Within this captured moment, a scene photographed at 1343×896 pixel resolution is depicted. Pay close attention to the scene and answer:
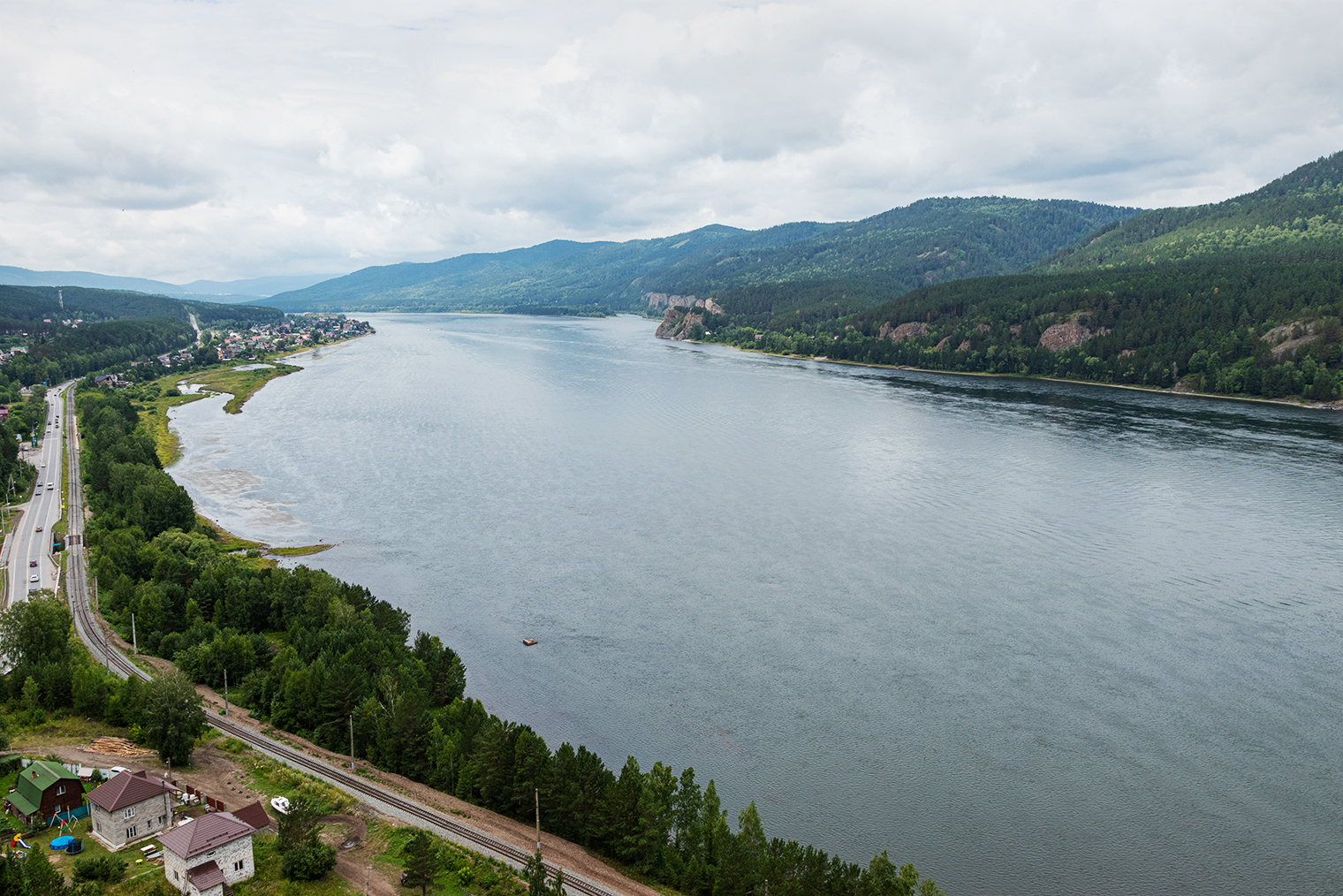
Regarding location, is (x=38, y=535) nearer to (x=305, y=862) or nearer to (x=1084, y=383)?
(x=305, y=862)

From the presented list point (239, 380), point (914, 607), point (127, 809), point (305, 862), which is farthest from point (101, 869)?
point (239, 380)

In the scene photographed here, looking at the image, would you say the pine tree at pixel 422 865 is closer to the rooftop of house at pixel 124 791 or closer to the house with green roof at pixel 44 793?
the rooftop of house at pixel 124 791

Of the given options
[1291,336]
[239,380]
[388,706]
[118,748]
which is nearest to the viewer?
[118,748]

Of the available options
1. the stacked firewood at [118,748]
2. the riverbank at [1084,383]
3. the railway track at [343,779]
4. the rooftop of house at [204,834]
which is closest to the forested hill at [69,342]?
the railway track at [343,779]

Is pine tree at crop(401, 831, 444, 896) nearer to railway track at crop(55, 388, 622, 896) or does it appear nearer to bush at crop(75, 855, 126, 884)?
railway track at crop(55, 388, 622, 896)

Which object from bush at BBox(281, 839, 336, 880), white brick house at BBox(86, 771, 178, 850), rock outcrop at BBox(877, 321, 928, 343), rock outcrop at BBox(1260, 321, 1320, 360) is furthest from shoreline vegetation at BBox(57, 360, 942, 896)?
rock outcrop at BBox(877, 321, 928, 343)

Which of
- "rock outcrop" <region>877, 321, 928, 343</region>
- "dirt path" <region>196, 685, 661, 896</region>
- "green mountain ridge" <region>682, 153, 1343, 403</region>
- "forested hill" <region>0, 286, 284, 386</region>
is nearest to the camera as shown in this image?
"dirt path" <region>196, 685, 661, 896</region>
